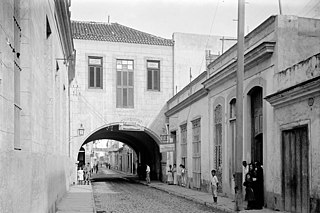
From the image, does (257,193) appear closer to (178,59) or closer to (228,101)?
(228,101)

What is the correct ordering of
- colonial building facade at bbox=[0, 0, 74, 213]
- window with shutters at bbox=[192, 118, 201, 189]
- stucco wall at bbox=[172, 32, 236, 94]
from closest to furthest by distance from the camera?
colonial building facade at bbox=[0, 0, 74, 213]
window with shutters at bbox=[192, 118, 201, 189]
stucco wall at bbox=[172, 32, 236, 94]

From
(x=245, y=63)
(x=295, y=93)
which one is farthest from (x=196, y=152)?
(x=295, y=93)

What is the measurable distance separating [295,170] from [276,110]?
2023mm

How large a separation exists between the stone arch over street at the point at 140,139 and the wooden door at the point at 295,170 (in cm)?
1678

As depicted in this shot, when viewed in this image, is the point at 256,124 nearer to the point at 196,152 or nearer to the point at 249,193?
the point at 249,193

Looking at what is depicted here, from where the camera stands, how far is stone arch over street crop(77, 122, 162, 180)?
96.3 feet

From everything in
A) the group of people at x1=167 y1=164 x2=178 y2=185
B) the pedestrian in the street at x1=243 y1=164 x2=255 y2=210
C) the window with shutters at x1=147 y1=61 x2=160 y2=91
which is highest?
the window with shutters at x1=147 y1=61 x2=160 y2=91

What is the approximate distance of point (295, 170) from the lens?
504 inches

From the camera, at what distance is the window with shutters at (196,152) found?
76.0ft

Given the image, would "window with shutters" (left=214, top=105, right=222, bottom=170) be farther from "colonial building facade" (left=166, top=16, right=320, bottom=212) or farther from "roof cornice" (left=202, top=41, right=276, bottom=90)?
"roof cornice" (left=202, top=41, right=276, bottom=90)

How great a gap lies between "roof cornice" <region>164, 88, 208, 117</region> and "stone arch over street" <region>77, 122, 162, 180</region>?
226 cm

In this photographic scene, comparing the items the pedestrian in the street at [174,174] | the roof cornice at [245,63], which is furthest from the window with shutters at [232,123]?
the pedestrian in the street at [174,174]

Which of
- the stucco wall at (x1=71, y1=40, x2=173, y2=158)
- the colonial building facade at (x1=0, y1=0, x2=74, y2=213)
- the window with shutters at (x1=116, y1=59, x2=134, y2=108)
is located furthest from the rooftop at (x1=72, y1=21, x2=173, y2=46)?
the colonial building facade at (x1=0, y1=0, x2=74, y2=213)

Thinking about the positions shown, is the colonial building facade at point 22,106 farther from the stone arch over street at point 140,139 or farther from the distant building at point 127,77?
the stone arch over street at point 140,139
